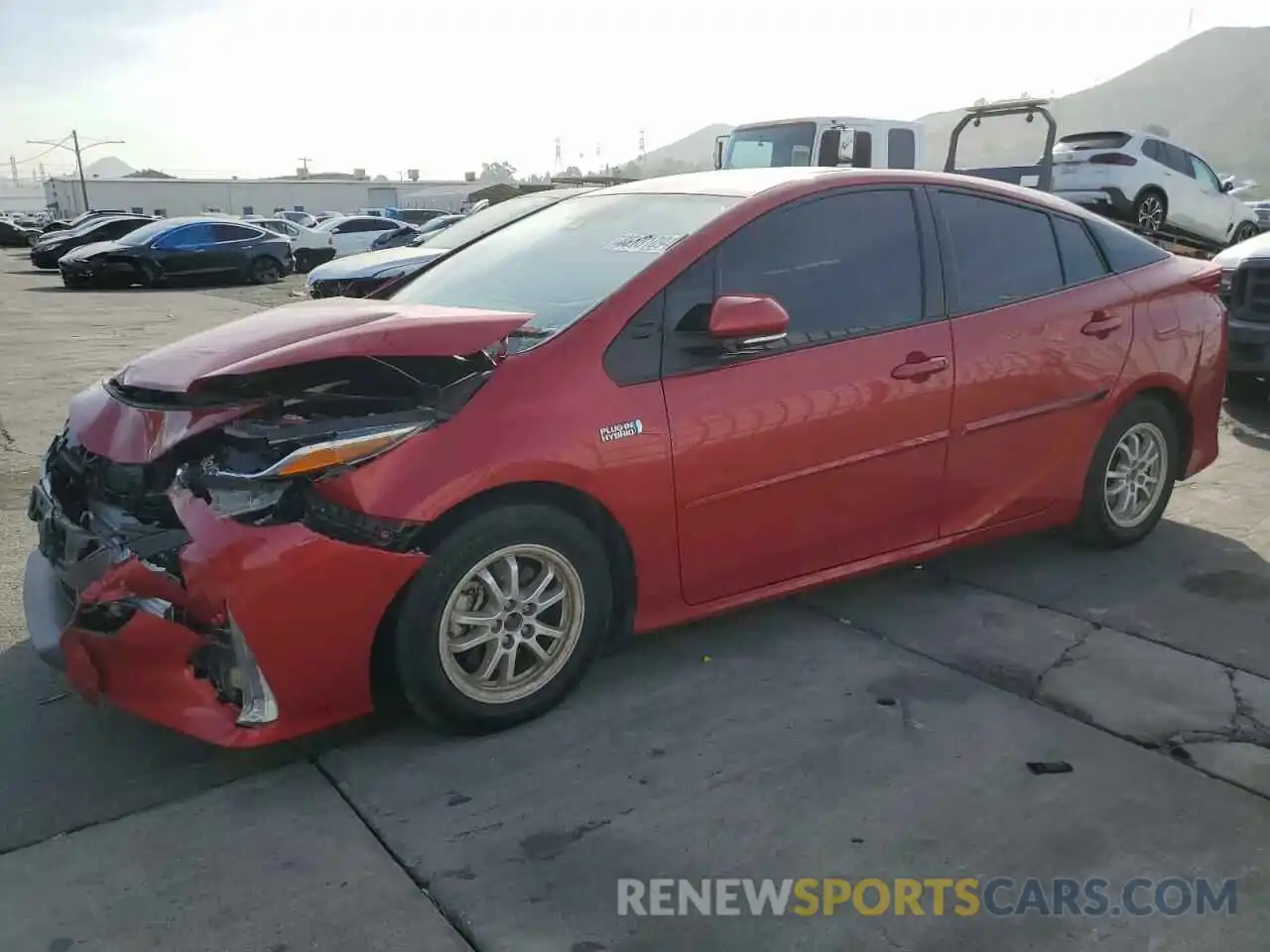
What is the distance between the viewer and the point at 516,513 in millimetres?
2924

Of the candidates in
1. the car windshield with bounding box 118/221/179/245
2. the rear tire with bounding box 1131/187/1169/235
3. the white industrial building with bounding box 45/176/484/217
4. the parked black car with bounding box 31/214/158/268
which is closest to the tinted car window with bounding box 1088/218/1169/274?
the rear tire with bounding box 1131/187/1169/235

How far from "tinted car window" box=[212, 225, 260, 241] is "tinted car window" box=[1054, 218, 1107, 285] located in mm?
20448

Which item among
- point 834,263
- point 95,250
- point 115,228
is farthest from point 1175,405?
point 115,228

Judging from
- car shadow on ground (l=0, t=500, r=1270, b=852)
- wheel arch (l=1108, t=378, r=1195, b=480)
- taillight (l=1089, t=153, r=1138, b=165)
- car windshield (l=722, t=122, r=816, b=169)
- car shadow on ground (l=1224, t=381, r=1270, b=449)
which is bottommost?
car shadow on ground (l=1224, t=381, r=1270, b=449)

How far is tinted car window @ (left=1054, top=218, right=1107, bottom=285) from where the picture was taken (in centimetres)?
426

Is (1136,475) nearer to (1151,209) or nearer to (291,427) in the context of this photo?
(291,427)

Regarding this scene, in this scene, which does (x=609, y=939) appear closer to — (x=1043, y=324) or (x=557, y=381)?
(x=557, y=381)

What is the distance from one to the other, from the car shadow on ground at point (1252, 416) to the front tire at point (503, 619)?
536cm

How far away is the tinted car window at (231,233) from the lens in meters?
21.5

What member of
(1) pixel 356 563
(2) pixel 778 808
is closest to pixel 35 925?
(1) pixel 356 563

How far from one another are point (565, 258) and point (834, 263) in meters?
0.97

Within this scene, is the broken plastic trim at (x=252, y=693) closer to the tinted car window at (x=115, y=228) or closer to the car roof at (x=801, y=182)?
the car roof at (x=801, y=182)

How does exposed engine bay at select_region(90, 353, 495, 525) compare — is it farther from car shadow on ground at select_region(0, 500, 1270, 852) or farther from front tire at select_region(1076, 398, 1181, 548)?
front tire at select_region(1076, 398, 1181, 548)

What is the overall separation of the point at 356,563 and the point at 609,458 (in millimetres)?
803
